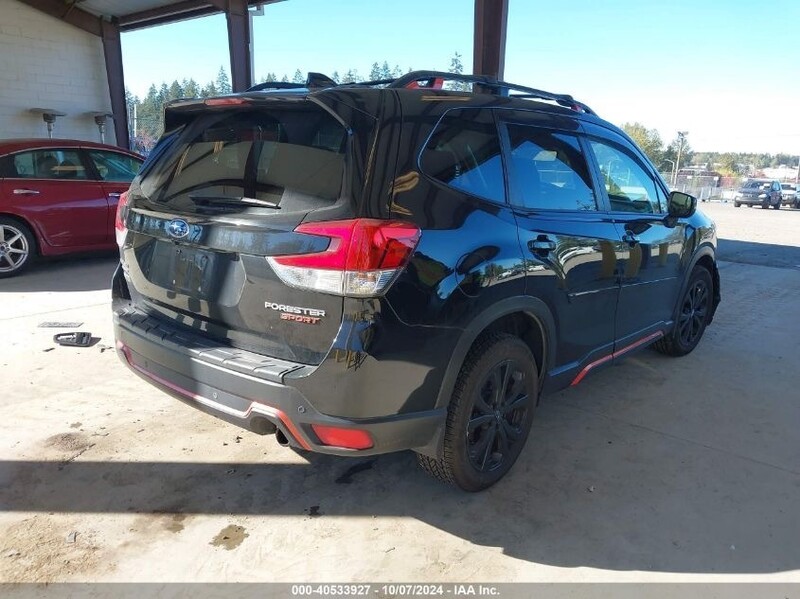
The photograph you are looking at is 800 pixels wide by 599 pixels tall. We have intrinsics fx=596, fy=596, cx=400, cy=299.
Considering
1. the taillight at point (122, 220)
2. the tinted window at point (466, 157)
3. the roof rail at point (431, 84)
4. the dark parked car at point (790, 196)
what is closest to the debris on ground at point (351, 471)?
the tinted window at point (466, 157)

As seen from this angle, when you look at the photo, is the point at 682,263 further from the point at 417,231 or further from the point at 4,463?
the point at 4,463

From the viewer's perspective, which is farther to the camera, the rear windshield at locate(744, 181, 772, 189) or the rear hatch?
the rear windshield at locate(744, 181, 772, 189)

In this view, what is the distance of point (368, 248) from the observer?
2.22 m

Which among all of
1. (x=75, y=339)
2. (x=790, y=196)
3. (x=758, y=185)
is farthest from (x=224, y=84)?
(x=790, y=196)

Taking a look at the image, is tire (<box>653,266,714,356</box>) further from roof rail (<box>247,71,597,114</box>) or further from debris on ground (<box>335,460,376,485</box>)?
debris on ground (<box>335,460,376,485</box>)

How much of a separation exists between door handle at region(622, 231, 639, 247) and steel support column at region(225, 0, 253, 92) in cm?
1108

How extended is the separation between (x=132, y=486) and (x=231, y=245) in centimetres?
139

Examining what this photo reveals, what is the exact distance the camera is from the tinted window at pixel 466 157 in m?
2.55

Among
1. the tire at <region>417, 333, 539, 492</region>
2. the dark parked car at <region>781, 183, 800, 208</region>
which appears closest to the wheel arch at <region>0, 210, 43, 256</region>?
the tire at <region>417, 333, 539, 492</region>

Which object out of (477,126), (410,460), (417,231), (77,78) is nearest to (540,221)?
(477,126)

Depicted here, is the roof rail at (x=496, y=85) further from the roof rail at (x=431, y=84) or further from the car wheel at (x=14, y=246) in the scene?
the car wheel at (x=14, y=246)

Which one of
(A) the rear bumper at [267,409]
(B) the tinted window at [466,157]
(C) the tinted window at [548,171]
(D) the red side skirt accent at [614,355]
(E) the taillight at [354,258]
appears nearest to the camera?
(E) the taillight at [354,258]

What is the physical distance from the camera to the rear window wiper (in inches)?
97.6

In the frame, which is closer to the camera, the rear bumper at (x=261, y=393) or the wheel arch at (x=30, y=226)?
the rear bumper at (x=261, y=393)
